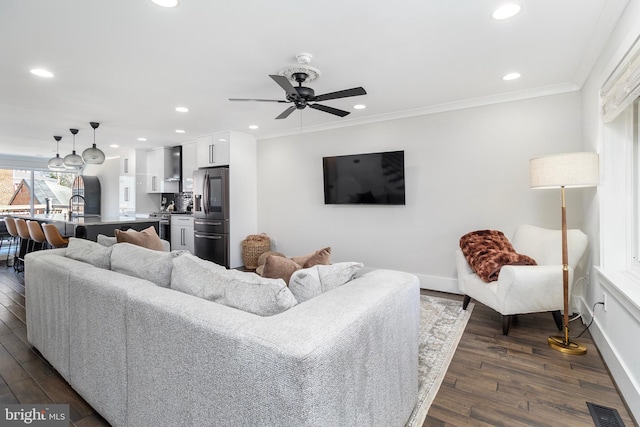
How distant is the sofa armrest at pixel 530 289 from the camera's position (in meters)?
2.63

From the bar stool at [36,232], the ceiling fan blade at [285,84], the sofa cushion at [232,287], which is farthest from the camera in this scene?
the bar stool at [36,232]

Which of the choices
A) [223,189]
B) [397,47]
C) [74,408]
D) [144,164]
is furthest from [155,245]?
[144,164]

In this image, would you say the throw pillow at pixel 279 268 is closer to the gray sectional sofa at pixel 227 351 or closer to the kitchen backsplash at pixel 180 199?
the gray sectional sofa at pixel 227 351

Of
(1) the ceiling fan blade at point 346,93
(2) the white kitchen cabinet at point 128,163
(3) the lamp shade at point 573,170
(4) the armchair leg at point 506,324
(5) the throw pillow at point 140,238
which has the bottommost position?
(4) the armchair leg at point 506,324

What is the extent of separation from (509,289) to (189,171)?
567cm

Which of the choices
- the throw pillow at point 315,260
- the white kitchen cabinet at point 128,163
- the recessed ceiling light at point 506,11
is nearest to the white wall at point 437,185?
the recessed ceiling light at point 506,11

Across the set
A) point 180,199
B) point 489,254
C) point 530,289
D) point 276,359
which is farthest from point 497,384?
point 180,199

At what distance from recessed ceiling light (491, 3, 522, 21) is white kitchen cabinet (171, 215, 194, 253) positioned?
5.36 m

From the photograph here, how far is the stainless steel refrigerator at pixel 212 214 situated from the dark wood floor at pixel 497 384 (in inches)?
109

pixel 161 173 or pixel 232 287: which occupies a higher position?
pixel 161 173

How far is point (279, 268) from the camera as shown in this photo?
1698 millimetres

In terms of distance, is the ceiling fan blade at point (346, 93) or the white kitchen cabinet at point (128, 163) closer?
the ceiling fan blade at point (346, 93)

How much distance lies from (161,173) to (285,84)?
514 cm

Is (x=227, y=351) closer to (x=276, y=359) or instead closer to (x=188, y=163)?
(x=276, y=359)
